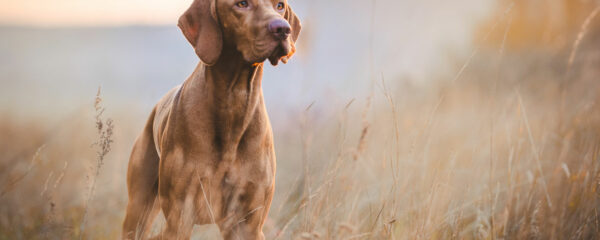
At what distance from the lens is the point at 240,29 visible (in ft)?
9.12

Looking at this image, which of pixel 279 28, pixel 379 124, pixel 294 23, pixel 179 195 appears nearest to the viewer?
pixel 279 28

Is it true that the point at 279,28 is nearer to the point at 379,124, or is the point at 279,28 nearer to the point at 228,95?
the point at 228,95

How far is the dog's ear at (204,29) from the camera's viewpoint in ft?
9.16

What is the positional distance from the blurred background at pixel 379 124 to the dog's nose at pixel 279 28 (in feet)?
2.33

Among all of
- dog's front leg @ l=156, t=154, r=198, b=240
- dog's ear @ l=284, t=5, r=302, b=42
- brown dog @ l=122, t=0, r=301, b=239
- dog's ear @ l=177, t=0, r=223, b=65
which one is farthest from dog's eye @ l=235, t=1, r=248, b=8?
dog's front leg @ l=156, t=154, r=198, b=240

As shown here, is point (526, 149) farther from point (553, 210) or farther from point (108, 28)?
point (108, 28)

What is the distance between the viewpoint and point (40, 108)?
24.8ft

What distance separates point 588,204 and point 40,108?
7.14m

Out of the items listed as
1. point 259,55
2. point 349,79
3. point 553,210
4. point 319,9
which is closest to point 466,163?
point 349,79

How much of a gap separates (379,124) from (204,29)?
3.56 meters

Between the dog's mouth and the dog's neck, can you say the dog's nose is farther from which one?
the dog's neck

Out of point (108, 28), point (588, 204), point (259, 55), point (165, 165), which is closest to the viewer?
point (259, 55)

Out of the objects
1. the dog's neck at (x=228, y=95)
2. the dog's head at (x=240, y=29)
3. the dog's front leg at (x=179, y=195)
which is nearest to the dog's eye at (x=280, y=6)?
the dog's head at (x=240, y=29)

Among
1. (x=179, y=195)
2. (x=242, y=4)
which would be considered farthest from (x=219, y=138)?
(x=242, y=4)
